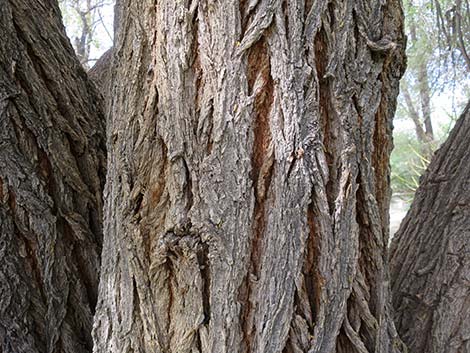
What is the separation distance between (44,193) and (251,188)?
666mm

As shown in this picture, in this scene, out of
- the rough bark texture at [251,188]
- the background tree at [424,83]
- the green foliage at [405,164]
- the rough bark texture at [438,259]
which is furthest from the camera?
the green foliage at [405,164]

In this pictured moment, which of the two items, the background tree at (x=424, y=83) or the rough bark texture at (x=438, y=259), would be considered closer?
the rough bark texture at (x=438, y=259)

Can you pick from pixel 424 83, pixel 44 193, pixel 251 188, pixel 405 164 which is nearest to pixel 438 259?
pixel 251 188

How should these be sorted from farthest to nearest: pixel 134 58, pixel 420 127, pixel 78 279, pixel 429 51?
pixel 420 127
pixel 429 51
pixel 78 279
pixel 134 58

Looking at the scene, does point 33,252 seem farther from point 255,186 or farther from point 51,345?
point 255,186

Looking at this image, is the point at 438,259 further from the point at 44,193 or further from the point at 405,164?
the point at 405,164

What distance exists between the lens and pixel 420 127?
23.0ft

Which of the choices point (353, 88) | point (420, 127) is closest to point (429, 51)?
point (420, 127)

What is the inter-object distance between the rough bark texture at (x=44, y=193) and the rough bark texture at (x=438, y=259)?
0.91m

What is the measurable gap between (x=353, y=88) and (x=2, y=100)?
946 mm

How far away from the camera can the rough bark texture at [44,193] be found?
1.50 m

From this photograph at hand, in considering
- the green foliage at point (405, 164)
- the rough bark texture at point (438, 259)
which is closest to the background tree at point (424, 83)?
the green foliage at point (405, 164)

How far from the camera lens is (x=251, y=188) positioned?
120cm

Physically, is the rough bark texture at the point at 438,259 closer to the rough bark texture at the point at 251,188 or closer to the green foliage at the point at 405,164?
the rough bark texture at the point at 251,188
